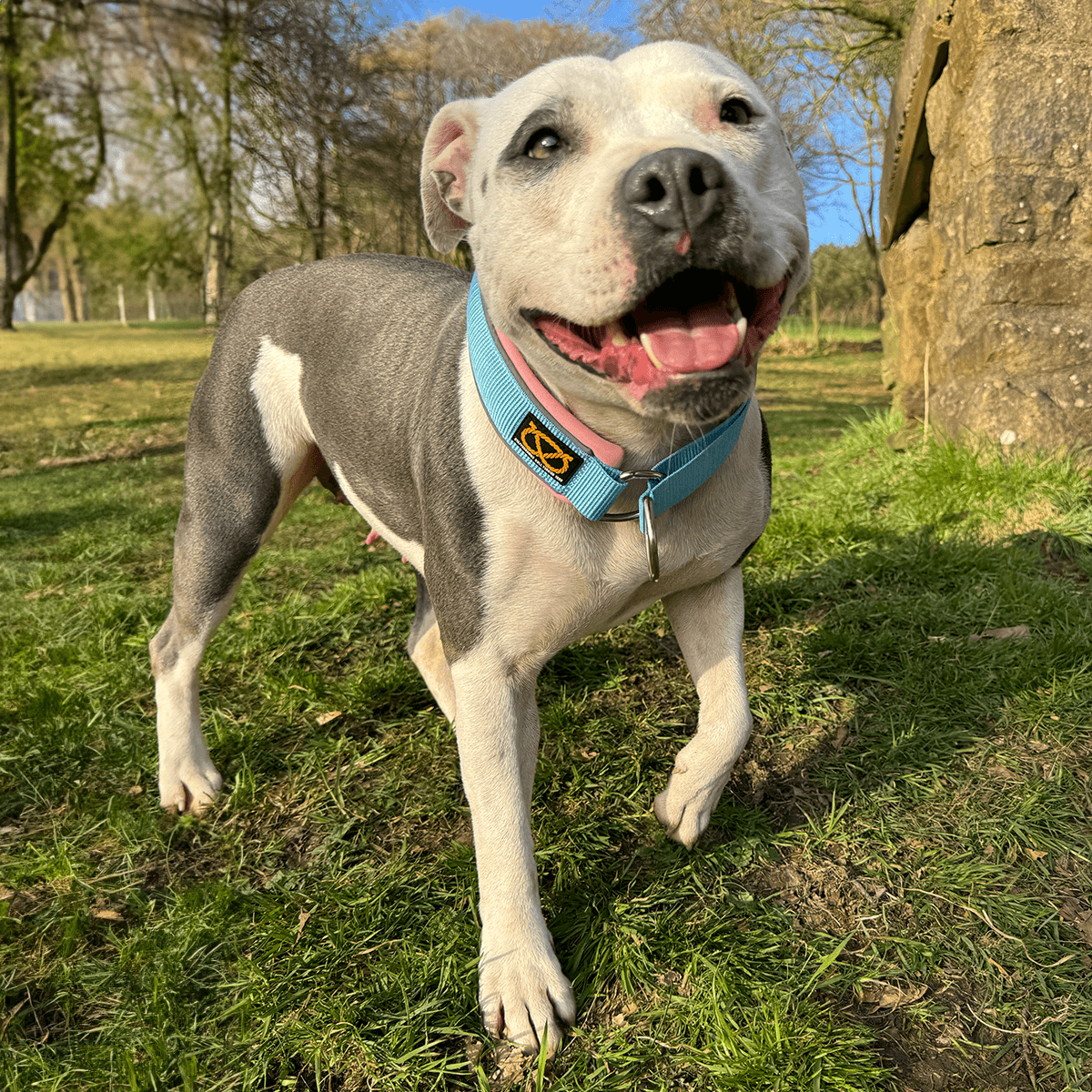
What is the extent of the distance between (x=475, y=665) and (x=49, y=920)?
4.61 feet

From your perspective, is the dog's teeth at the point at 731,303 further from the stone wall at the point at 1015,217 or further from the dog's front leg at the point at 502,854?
the stone wall at the point at 1015,217

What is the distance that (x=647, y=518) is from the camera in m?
1.84

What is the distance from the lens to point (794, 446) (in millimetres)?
7852

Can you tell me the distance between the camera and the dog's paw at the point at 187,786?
8.80ft

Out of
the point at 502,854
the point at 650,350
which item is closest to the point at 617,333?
the point at 650,350

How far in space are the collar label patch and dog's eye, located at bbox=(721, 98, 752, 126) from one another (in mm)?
744

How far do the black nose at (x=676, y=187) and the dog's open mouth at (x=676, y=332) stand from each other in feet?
0.47

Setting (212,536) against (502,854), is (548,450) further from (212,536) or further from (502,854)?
(212,536)

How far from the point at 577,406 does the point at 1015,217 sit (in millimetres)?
4128

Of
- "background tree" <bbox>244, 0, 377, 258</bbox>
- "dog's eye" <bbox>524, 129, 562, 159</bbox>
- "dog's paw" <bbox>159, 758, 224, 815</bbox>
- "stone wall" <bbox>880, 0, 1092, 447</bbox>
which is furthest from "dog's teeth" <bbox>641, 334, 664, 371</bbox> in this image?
"background tree" <bbox>244, 0, 377, 258</bbox>

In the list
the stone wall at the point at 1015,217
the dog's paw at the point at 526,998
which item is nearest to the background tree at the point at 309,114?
the stone wall at the point at 1015,217

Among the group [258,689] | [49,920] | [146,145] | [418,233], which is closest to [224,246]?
[418,233]

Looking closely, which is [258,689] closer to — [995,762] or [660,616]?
[660,616]

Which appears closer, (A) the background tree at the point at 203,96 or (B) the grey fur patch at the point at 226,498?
(B) the grey fur patch at the point at 226,498
